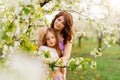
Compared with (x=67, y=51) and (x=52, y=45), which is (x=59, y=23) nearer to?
(x=52, y=45)

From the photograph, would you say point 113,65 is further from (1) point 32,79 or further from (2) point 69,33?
(1) point 32,79

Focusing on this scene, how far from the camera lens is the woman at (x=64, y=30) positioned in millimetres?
4906

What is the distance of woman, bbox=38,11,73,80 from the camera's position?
4906 mm

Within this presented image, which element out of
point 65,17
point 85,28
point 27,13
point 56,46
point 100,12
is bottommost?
point 85,28

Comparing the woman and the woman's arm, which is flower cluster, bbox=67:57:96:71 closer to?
the woman

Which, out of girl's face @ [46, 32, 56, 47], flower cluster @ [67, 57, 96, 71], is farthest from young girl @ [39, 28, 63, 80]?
flower cluster @ [67, 57, 96, 71]

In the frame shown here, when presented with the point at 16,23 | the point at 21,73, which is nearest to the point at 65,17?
the point at 16,23

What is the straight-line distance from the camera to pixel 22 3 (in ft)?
7.80

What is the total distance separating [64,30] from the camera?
5078mm

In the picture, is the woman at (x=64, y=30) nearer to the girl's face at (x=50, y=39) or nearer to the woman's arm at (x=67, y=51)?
the woman's arm at (x=67, y=51)

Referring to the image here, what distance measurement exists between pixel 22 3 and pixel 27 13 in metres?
0.07


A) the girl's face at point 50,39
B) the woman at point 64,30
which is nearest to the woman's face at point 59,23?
the woman at point 64,30

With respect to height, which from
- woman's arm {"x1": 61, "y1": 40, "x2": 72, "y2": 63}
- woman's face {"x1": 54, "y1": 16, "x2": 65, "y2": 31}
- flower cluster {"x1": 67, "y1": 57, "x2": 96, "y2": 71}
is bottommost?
woman's arm {"x1": 61, "y1": 40, "x2": 72, "y2": 63}

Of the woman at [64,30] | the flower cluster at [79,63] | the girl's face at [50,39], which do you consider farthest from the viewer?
the woman at [64,30]
